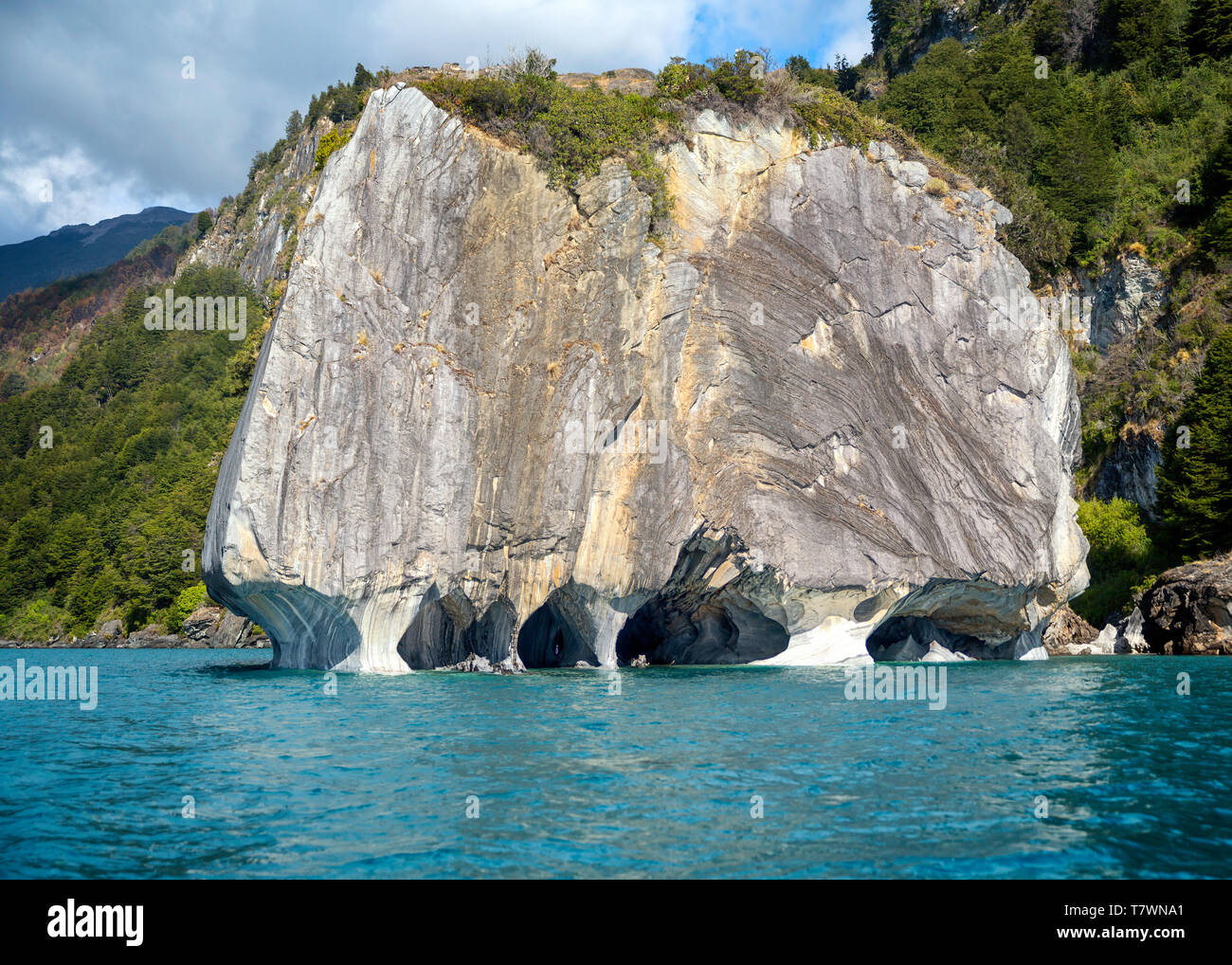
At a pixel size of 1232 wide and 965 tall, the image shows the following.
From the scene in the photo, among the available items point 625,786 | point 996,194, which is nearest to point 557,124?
point 996,194

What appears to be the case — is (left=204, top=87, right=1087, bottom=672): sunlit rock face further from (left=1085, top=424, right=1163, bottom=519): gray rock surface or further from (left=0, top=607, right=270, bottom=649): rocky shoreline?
(left=0, top=607, right=270, bottom=649): rocky shoreline

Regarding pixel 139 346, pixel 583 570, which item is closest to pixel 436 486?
pixel 583 570

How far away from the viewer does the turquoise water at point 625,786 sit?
27.8ft

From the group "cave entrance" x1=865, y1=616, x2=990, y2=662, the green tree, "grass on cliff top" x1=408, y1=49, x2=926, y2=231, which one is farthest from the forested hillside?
"grass on cliff top" x1=408, y1=49, x2=926, y2=231

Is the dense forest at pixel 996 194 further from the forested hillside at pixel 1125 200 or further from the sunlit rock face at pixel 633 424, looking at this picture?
the sunlit rock face at pixel 633 424

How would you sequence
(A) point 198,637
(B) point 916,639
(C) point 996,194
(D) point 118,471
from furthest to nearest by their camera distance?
(D) point 118,471, (A) point 198,637, (C) point 996,194, (B) point 916,639

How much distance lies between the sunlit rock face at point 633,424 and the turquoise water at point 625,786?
9.66 metres

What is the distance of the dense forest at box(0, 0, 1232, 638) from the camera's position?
1457 inches

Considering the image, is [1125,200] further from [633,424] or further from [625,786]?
[625,786]

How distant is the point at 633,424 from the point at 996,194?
3024cm

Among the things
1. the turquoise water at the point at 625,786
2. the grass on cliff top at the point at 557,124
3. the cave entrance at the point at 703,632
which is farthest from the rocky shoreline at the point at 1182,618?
the grass on cliff top at the point at 557,124

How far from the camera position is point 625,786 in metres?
11.3
